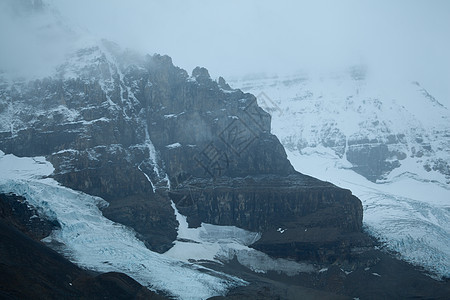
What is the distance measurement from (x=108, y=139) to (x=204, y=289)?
77.1 meters

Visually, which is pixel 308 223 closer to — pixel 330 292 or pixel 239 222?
pixel 239 222

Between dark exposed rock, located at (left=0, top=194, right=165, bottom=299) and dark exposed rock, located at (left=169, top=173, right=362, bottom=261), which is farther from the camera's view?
dark exposed rock, located at (left=169, top=173, right=362, bottom=261)

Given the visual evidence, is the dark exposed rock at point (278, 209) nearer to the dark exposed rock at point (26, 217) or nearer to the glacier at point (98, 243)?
the glacier at point (98, 243)

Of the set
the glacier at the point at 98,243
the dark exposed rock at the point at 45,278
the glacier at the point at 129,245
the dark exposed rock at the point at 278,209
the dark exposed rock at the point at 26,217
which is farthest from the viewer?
the dark exposed rock at the point at 278,209

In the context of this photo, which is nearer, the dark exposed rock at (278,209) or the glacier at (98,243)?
the glacier at (98,243)

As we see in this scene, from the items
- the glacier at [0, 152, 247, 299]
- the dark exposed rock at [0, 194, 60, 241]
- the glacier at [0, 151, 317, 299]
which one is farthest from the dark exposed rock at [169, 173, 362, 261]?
the dark exposed rock at [0, 194, 60, 241]

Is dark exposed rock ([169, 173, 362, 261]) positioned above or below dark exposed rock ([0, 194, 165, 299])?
below

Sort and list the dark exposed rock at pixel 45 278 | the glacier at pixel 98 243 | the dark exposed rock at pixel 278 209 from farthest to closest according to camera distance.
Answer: the dark exposed rock at pixel 278 209 → the glacier at pixel 98 243 → the dark exposed rock at pixel 45 278

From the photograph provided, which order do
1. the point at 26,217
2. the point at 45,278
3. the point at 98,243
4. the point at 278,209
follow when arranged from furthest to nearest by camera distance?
the point at 278,209 < the point at 26,217 < the point at 98,243 < the point at 45,278

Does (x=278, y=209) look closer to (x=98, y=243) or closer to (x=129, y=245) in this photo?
(x=129, y=245)

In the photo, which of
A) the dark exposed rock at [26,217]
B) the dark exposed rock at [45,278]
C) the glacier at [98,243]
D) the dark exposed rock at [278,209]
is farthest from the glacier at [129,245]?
the dark exposed rock at [45,278]

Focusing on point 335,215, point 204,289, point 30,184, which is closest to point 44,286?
point 204,289

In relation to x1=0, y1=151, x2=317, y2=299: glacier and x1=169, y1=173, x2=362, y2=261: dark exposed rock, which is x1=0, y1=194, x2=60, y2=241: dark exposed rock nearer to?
x1=0, y1=151, x2=317, y2=299: glacier

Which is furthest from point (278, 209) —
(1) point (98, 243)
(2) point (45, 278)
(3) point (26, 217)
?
(2) point (45, 278)
